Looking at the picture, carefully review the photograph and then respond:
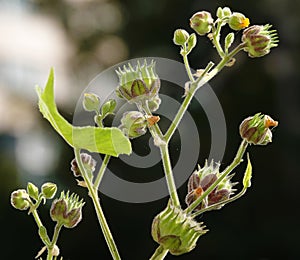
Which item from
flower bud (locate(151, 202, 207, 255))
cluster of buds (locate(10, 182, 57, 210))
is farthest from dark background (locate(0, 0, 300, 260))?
flower bud (locate(151, 202, 207, 255))

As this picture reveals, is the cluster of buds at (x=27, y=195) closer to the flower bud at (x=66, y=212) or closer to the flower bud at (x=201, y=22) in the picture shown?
the flower bud at (x=66, y=212)

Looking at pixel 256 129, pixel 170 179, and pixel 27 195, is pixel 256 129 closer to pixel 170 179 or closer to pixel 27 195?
pixel 170 179

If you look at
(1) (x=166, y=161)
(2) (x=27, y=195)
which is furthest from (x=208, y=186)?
(2) (x=27, y=195)

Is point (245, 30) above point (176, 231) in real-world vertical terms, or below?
above

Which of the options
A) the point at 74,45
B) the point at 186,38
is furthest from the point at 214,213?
the point at 186,38

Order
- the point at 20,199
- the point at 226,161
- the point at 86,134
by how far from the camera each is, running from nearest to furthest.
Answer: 1. the point at 86,134
2. the point at 20,199
3. the point at 226,161

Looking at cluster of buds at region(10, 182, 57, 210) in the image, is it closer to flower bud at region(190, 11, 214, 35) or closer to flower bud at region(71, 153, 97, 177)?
flower bud at region(71, 153, 97, 177)
